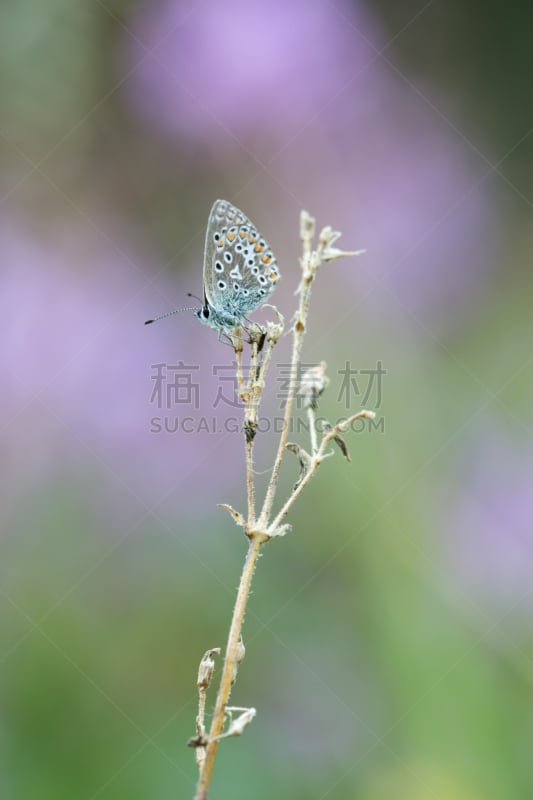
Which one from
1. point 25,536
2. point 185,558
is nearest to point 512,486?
point 185,558

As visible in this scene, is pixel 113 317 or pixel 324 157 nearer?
pixel 113 317

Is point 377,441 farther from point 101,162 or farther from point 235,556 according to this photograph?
point 101,162

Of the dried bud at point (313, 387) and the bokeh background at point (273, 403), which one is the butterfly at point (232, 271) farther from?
the bokeh background at point (273, 403)

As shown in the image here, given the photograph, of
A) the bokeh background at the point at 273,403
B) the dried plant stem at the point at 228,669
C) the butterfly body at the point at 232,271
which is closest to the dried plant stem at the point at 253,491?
the dried plant stem at the point at 228,669

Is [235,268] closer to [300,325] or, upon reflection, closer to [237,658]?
[300,325]

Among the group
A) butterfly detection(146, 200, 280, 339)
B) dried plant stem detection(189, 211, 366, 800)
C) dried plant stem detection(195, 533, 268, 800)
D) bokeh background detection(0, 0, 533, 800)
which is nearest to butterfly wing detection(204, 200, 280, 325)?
butterfly detection(146, 200, 280, 339)

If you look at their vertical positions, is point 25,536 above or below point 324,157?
below
